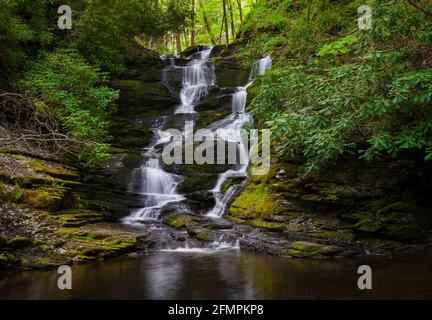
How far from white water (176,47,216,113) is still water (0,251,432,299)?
10605 millimetres

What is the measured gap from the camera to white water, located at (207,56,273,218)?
11586mm

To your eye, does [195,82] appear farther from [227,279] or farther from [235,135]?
[227,279]

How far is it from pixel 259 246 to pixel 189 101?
10744 mm

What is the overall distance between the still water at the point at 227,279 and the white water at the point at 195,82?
10.6 metres

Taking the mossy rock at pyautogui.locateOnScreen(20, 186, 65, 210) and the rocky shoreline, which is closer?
the rocky shoreline

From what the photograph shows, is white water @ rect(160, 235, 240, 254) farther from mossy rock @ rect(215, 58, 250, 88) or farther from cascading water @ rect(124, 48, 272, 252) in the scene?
mossy rock @ rect(215, 58, 250, 88)

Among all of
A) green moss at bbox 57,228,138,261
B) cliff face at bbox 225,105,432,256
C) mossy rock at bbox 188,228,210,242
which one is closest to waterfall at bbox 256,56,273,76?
cliff face at bbox 225,105,432,256

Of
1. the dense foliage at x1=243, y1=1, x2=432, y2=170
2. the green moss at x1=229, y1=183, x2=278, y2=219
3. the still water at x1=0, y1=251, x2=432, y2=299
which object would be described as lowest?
the still water at x1=0, y1=251, x2=432, y2=299

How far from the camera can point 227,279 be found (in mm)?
6895

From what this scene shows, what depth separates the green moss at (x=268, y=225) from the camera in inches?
372

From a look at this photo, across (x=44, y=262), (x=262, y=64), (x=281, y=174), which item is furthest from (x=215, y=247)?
(x=262, y=64)

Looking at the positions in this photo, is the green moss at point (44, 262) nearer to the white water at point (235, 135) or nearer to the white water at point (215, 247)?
the white water at point (215, 247)

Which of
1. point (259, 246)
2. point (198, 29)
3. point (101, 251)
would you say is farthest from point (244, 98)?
point (198, 29)
